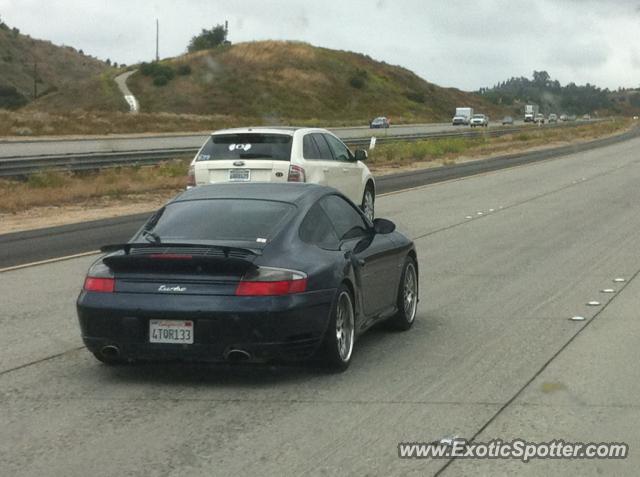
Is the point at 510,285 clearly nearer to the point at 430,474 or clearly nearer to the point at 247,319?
the point at 247,319

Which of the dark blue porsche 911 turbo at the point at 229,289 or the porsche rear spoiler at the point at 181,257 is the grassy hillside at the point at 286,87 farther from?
the porsche rear spoiler at the point at 181,257

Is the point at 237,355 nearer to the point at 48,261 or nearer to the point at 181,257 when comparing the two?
the point at 181,257

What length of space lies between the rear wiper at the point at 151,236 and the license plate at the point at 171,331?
2.29 ft

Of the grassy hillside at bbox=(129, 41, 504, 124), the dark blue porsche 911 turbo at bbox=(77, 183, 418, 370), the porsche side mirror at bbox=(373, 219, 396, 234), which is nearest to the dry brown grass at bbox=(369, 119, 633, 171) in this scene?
the porsche side mirror at bbox=(373, 219, 396, 234)

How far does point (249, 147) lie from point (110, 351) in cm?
980

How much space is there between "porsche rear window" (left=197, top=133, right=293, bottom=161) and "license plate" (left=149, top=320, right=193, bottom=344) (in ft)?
32.2

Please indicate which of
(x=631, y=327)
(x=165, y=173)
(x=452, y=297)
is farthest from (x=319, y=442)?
(x=165, y=173)

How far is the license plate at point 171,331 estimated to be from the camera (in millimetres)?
7430

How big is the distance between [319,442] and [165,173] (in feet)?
91.4

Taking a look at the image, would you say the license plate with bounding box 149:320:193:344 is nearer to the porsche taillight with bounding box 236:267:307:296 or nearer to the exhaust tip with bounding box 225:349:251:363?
the exhaust tip with bounding box 225:349:251:363

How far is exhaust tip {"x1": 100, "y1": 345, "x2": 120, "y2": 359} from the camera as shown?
7652 mm

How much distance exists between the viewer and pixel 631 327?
989cm

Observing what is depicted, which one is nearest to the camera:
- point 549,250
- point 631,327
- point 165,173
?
point 631,327

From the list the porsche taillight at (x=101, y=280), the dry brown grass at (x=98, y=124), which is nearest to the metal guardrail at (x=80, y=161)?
the porsche taillight at (x=101, y=280)
